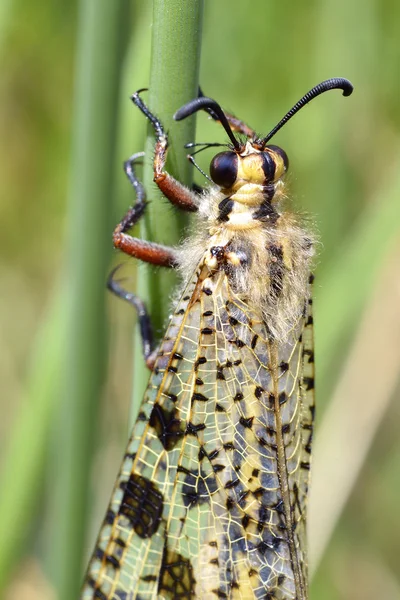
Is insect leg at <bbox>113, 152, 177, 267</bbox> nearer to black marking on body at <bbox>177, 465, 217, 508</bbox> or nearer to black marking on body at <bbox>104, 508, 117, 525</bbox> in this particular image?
black marking on body at <bbox>177, 465, 217, 508</bbox>

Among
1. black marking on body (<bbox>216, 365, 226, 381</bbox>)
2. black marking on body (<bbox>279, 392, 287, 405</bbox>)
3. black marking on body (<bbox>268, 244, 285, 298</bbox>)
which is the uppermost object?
black marking on body (<bbox>268, 244, 285, 298</bbox>)

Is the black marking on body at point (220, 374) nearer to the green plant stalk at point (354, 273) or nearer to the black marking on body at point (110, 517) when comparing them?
the black marking on body at point (110, 517)

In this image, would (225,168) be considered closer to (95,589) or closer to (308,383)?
(308,383)

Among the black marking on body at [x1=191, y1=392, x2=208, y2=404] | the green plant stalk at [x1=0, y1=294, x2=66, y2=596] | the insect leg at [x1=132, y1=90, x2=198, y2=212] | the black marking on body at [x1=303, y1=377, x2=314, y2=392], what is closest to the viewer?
the insect leg at [x1=132, y1=90, x2=198, y2=212]

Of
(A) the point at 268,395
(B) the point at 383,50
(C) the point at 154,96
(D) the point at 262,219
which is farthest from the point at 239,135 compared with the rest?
(B) the point at 383,50

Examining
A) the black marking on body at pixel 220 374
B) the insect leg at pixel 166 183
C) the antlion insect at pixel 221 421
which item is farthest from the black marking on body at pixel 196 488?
the insect leg at pixel 166 183

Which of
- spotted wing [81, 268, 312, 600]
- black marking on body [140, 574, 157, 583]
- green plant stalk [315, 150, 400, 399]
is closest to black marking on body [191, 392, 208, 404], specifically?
spotted wing [81, 268, 312, 600]

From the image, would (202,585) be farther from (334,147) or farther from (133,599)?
(334,147)
